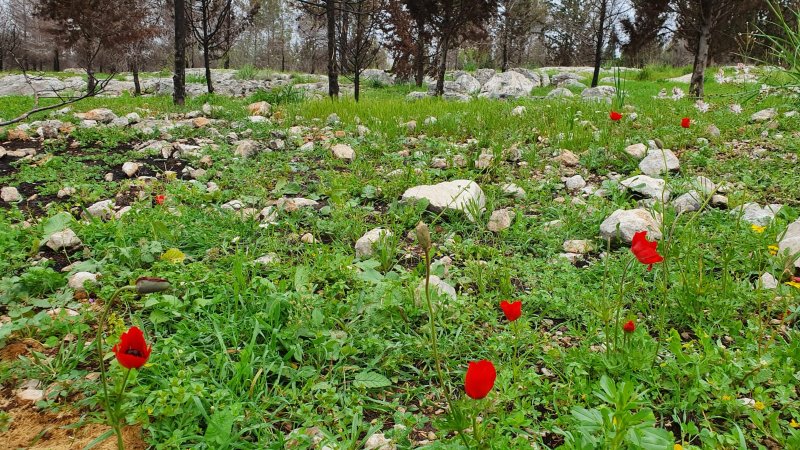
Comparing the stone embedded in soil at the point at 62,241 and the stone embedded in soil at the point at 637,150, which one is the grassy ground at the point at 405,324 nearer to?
the stone embedded in soil at the point at 62,241

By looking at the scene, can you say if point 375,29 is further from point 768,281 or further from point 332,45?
point 768,281

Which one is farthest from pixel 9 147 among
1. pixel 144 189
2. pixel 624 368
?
pixel 624 368

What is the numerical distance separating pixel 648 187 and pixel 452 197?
1435 mm

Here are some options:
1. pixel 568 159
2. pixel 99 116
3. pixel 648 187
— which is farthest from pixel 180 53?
pixel 648 187

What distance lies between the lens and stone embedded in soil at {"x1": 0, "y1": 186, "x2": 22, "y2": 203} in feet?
11.0

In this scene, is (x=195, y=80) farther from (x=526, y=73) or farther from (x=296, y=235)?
(x=296, y=235)

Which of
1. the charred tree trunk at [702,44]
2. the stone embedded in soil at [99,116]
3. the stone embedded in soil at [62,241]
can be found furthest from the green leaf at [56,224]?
the charred tree trunk at [702,44]

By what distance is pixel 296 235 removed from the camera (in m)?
2.68

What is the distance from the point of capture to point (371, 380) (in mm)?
1641

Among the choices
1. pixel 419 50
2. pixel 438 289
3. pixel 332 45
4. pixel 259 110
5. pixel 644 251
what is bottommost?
pixel 438 289

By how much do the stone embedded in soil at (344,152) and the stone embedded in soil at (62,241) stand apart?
2372mm

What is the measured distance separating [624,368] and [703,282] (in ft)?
2.46

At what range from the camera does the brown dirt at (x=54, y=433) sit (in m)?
1.34

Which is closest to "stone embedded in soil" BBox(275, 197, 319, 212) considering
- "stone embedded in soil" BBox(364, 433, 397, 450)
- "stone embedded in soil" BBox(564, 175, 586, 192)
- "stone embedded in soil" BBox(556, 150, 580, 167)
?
"stone embedded in soil" BBox(364, 433, 397, 450)
